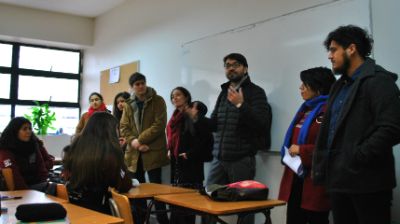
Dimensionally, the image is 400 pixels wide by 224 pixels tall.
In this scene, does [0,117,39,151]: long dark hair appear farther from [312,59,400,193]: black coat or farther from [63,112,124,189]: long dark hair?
[312,59,400,193]: black coat

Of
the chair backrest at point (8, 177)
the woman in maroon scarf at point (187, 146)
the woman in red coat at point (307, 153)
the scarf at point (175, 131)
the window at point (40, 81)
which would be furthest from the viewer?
the window at point (40, 81)

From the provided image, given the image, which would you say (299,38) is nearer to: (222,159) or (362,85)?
(222,159)

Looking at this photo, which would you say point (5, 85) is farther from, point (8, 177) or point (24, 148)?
point (8, 177)

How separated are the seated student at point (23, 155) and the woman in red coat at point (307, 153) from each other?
Result: 6.75 ft

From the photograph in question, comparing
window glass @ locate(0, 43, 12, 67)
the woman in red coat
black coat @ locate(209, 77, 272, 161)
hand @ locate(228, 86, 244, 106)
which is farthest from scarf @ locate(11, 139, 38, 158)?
window glass @ locate(0, 43, 12, 67)

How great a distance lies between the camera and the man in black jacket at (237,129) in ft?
9.90

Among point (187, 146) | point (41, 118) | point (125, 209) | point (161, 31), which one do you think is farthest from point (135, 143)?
point (41, 118)

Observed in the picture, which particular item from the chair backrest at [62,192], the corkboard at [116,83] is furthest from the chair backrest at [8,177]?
the corkboard at [116,83]

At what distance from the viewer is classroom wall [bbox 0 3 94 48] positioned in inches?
259

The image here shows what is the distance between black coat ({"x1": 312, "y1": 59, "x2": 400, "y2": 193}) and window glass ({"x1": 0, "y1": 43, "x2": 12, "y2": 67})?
6427 millimetres

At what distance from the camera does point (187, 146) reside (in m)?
3.76

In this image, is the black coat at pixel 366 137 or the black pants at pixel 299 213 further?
the black pants at pixel 299 213

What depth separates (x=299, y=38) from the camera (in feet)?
10.6

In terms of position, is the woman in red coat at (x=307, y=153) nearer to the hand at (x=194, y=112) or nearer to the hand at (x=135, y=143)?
the hand at (x=194, y=112)
